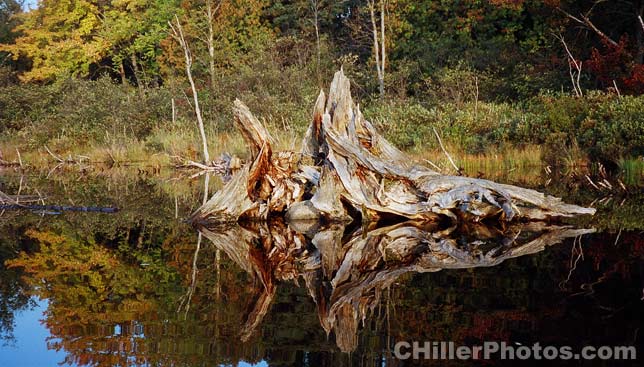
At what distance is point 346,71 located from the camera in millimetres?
31078

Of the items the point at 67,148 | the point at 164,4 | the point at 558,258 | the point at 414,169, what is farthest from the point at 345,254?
the point at 164,4

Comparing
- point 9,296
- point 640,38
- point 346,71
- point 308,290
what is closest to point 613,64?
point 640,38

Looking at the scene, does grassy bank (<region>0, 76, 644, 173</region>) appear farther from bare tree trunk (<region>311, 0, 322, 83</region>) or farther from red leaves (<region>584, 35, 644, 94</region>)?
bare tree trunk (<region>311, 0, 322, 83</region>)

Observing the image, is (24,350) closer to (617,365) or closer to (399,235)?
(617,365)

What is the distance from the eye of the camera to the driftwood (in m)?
5.31

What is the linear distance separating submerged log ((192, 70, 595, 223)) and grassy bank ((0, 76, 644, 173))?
3425mm

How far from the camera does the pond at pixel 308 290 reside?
175 inches

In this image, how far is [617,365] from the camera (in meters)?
3.91

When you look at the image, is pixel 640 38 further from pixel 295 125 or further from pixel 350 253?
pixel 350 253

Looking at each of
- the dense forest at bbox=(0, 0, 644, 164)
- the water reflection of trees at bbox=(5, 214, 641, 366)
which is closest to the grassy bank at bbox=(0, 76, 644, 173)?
the dense forest at bbox=(0, 0, 644, 164)

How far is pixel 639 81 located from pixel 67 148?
68.3 feet

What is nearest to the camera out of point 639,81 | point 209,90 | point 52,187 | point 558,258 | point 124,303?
point 124,303

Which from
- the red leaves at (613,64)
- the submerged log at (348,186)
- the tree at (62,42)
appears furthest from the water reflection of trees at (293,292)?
the tree at (62,42)

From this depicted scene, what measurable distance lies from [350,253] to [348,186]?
237cm
